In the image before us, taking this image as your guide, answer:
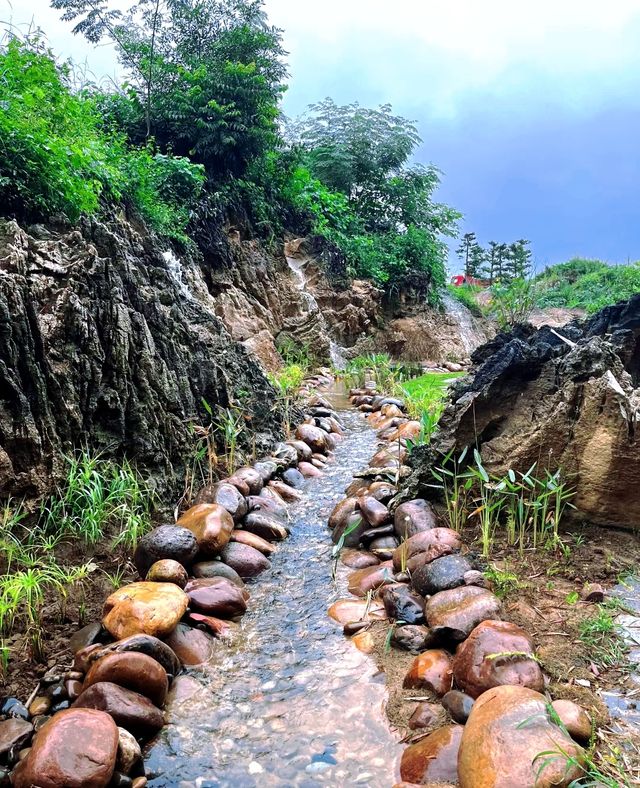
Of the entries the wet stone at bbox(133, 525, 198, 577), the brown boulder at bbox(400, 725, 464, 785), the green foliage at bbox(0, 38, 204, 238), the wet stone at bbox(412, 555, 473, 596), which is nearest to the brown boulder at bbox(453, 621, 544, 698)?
the brown boulder at bbox(400, 725, 464, 785)

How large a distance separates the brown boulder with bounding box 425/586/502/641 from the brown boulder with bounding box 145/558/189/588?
5.02 feet

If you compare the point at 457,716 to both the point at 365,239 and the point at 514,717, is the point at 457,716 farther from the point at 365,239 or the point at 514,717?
the point at 365,239

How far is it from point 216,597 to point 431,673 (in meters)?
1.39

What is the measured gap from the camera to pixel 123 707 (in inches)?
89.7

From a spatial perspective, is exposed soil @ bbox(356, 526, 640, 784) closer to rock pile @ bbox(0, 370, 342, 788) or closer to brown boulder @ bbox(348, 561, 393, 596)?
brown boulder @ bbox(348, 561, 393, 596)

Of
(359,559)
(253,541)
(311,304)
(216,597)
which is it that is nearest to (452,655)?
(359,559)

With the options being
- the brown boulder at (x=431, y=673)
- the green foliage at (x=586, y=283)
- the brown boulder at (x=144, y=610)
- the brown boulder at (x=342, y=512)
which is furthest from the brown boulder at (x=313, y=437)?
the green foliage at (x=586, y=283)

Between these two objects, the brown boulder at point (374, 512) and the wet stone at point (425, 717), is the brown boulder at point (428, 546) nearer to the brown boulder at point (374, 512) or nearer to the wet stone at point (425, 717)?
the brown boulder at point (374, 512)

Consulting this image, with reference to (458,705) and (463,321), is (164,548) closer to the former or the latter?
(458,705)

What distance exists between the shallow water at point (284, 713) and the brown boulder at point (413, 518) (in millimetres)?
742

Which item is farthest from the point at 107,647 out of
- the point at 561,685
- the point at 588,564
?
the point at 588,564

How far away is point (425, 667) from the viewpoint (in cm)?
257

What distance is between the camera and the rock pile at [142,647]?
2010 millimetres

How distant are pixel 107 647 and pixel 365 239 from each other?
1512cm
